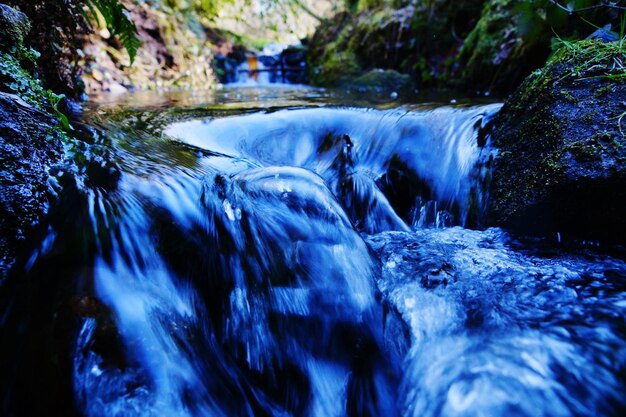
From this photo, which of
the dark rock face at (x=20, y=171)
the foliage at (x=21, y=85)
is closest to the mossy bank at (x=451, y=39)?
the dark rock face at (x=20, y=171)

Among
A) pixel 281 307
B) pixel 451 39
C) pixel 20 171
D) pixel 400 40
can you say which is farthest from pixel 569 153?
pixel 400 40

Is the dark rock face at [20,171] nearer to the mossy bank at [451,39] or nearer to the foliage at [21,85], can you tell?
the foliage at [21,85]

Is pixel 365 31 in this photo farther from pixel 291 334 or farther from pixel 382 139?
pixel 291 334

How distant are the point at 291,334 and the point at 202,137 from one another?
2.26 meters

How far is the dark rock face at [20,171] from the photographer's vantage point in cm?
126

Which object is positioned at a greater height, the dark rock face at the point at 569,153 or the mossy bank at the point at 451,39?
the mossy bank at the point at 451,39

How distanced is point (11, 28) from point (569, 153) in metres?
3.04

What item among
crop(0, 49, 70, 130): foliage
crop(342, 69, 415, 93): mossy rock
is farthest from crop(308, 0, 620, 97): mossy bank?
crop(0, 49, 70, 130): foliage

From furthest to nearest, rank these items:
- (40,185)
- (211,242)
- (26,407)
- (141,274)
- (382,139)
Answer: (382,139)
(211,242)
(40,185)
(141,274)
(26,407)

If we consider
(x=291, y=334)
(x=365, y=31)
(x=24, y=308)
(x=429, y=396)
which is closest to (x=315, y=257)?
(x=291, y=334)

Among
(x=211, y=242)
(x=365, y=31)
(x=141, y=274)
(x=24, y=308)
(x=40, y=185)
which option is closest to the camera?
(x=24, y=308)

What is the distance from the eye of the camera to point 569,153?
1692mm

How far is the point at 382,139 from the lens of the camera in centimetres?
304

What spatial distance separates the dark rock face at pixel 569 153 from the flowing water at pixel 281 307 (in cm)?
14
